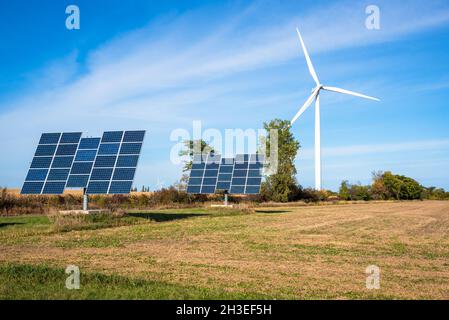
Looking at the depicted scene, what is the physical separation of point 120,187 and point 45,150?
644 cm

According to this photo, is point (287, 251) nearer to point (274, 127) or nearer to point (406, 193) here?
point (274, 127)

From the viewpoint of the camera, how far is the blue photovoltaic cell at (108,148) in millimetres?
28609

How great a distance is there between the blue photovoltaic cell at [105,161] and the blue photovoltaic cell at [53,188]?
92.4 inches

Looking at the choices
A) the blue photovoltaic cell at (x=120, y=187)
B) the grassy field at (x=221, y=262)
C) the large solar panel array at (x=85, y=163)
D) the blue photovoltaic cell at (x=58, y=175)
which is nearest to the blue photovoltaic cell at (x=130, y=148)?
the large solar panel array at (x=85, y=163)

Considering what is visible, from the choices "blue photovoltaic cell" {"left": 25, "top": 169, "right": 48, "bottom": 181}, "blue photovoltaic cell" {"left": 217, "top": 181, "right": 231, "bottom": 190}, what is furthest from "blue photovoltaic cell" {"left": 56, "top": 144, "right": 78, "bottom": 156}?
"blue photovoltaic cell" {"left": 217, "top": 181, "right": 231, "bottom": 190}

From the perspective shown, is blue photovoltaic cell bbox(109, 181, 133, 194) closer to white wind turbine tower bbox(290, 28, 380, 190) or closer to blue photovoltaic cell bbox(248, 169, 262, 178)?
blue photovoltaic cell bbox(248, 169, 262, 178)

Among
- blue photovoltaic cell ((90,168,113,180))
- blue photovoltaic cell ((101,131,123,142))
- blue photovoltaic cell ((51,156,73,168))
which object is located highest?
blue photovoltaic cell ((101,131,123,142))

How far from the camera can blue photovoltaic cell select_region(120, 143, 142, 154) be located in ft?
92.1

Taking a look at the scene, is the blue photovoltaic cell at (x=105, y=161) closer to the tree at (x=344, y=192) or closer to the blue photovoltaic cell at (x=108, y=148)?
the blue photovoltaic cell at (x=108, y=148)

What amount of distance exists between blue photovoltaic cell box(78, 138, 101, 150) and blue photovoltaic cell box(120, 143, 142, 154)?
193cm

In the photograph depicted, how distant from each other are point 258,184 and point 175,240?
27.4m

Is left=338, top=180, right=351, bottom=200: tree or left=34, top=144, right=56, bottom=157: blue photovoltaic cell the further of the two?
left=338, top=180, right=351, bottom=200: tree

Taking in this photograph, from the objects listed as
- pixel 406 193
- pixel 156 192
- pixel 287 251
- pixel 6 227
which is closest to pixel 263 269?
pixel 287 251
